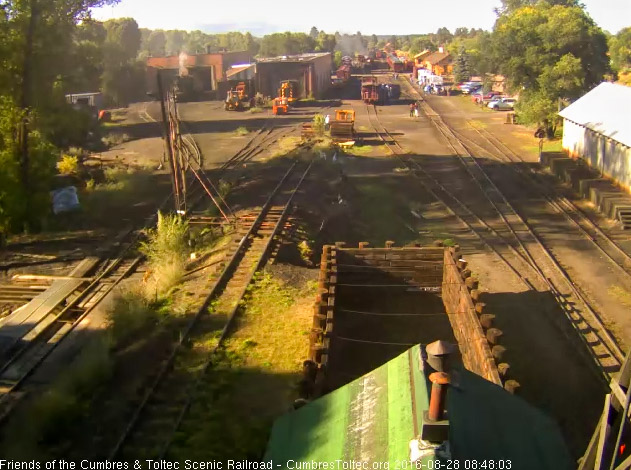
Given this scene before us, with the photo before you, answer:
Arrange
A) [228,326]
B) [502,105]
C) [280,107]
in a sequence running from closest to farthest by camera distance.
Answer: [228,326]
[280,107]
[502,105]

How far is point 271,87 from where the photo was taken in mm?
55531

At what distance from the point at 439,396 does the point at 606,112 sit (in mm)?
24287

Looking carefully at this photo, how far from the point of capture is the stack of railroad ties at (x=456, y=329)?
697cm

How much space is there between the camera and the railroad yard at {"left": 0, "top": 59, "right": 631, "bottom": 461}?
8.30m

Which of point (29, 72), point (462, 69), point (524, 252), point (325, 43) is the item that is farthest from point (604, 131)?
point (325, 43)

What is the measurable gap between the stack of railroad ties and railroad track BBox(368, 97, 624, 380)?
2547 millimetres

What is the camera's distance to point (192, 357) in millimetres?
9766

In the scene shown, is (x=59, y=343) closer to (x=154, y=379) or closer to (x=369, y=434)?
(x=154, y=379)

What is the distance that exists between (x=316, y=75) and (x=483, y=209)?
39.6m

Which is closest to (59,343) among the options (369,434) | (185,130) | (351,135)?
(369,434)

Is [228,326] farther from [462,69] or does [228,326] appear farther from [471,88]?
[462,69]

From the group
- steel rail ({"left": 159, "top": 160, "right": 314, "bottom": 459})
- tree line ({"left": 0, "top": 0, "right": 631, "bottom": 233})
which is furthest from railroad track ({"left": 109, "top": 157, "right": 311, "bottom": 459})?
tree line ({"left": 0, "top": 0, "right": 631, "bottom": 233})

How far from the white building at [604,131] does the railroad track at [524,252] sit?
420cm

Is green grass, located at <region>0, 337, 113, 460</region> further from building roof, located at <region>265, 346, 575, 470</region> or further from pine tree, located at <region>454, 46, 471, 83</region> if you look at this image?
pine tree, located at <region>454, 46, 471, 83</region>
